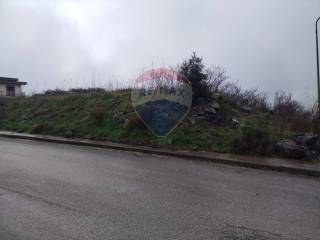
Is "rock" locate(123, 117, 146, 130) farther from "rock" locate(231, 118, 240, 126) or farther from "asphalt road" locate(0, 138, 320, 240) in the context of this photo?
"asphalt road" locate(0, 138, 320, 240)

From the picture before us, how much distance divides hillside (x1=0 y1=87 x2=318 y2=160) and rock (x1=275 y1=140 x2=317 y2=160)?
232 millimetres

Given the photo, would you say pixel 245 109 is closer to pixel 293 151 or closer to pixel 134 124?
pixel 134 124

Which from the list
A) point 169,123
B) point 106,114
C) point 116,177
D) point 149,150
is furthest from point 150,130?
point 116,177

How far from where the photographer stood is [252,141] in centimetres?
1269

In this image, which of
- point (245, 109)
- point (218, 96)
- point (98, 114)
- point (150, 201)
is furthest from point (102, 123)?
point (150, 201)

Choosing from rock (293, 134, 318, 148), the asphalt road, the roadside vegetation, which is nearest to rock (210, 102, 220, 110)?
the roadside vegetation

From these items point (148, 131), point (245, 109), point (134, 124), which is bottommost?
point (148, 131)

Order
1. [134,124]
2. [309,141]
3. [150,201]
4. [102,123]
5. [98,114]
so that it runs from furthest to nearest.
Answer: [98,114], [102,123], [134,124], [309,141], [150,201]

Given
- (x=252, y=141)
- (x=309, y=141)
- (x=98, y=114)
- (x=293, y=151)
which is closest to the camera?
(x=293, y=151)

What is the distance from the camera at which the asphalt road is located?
18.2ft

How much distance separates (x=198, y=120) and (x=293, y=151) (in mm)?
3984

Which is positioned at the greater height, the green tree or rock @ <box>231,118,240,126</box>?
the green tree

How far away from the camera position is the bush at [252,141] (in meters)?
12.5

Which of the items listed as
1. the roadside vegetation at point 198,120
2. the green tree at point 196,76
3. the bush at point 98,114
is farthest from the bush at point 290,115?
the bush at point 98,114
